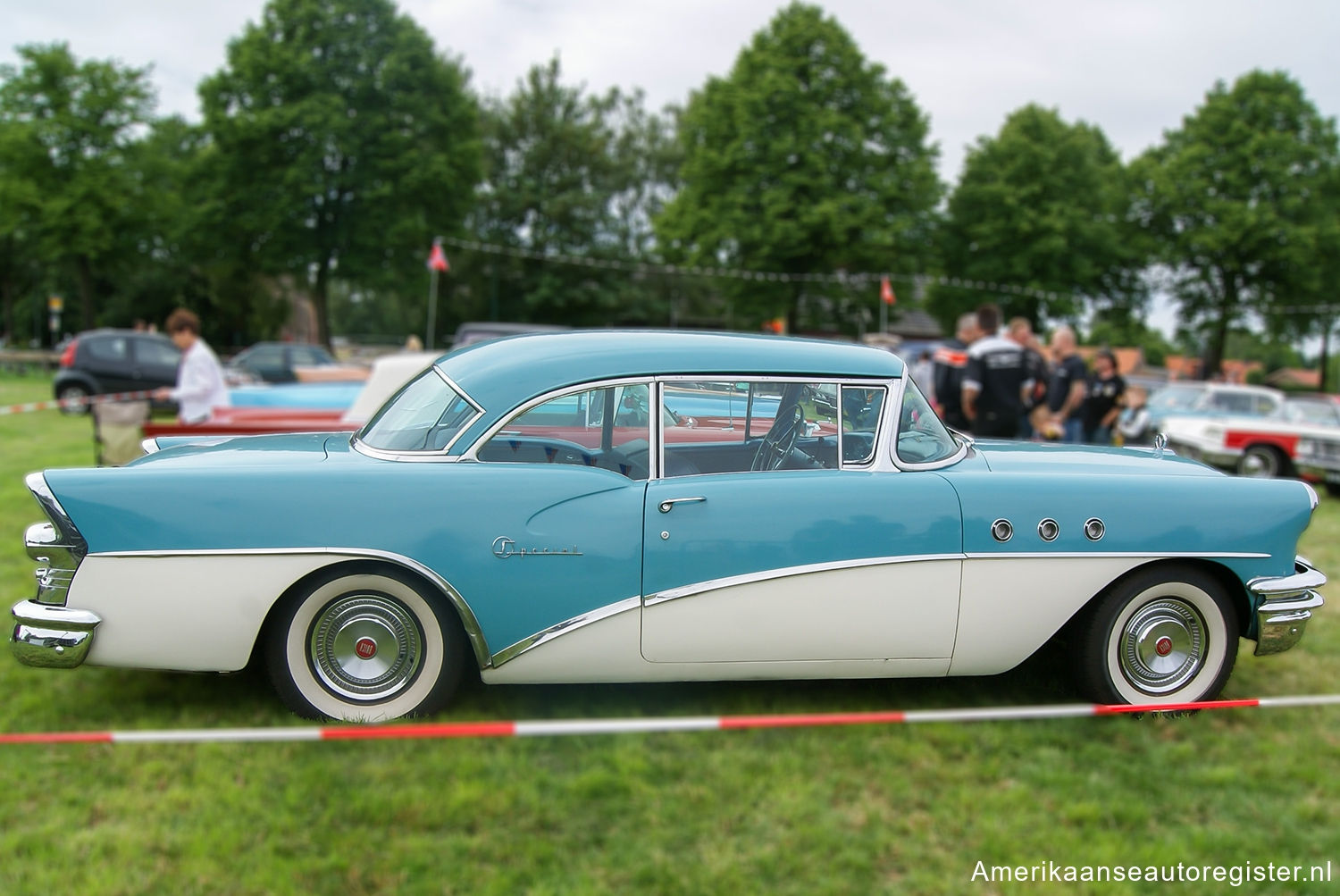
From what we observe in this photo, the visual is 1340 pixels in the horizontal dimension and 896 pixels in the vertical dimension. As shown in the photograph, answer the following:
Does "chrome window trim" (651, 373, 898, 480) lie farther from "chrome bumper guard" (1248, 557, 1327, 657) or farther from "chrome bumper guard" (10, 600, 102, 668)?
"chrome bumper guard" (10, 600, 102, 668)

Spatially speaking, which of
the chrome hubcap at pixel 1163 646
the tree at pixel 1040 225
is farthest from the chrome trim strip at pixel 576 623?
the tree at pixel 1040 225

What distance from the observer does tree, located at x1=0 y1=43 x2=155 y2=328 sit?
31672 millimetres

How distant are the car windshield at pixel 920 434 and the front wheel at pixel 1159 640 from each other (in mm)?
801

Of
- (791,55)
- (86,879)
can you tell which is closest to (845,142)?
(791,55)

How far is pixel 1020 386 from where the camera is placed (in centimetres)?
720

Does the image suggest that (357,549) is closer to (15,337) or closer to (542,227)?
(542,227)

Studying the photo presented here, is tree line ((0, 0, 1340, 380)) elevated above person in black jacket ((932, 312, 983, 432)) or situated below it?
above

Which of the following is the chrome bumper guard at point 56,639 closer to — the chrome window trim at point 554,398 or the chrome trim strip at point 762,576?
the chrome window trim at point 554,398

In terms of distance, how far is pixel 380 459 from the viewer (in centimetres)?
345

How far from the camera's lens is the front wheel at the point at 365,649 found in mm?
3270

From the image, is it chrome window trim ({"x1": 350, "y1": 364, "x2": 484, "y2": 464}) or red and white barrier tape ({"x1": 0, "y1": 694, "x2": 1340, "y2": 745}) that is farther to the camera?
chrome window trim ({"x1": 350, "y1": 364, "x2": 484, "y2": 464})

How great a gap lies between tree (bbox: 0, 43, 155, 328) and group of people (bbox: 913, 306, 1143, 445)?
107 feet

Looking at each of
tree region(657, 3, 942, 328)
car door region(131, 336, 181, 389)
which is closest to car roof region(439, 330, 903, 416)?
car door region(131, 336, 181, 389)

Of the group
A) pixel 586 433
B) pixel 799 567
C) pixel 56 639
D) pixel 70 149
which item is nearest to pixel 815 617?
pixel 799 567
